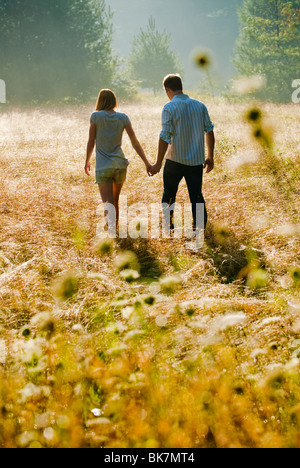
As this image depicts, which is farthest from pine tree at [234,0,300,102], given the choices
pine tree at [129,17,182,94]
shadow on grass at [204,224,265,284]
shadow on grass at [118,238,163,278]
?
shadow on grass at [118,238,163,278]

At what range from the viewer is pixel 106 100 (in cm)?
402

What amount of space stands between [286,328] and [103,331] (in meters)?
1.28

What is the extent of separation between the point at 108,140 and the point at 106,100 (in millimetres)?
435

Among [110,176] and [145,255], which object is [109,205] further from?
[145,255]

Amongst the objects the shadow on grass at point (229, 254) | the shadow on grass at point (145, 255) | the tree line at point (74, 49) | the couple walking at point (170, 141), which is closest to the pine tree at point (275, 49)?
the tree line at point (74, 49)

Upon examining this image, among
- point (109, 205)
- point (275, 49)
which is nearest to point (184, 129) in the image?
point (109, 205)

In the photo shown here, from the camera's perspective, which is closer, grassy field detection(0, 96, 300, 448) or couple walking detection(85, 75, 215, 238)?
grassy field detection(0, 96, 300, 448)

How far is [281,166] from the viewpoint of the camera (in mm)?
6629

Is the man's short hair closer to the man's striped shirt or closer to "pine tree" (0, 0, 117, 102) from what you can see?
the man's striped shirt

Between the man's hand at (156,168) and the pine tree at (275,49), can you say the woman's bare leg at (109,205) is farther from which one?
the pine tree at (275,49)

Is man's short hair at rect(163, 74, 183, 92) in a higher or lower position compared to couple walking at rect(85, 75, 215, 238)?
higher

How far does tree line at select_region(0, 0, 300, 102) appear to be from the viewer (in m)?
24.6

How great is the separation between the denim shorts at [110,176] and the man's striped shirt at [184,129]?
0.65 metres
